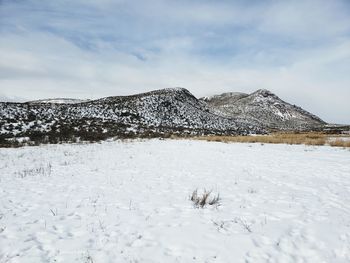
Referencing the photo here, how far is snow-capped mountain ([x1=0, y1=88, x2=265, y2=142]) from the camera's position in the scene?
34.6 m

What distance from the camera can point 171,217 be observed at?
7.09 metres

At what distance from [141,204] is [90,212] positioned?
1511 millimetres

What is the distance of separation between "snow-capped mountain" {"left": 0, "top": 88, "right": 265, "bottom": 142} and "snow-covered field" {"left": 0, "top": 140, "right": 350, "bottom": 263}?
933 inches

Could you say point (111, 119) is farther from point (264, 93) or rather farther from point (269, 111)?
point (264, 93)

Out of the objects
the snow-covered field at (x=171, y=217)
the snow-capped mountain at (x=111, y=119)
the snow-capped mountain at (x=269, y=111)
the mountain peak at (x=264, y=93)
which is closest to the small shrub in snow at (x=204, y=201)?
the snow-covered field at (x=171, y=217)

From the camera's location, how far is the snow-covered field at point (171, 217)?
522cm

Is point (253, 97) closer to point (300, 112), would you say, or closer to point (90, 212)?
point (300, 112)

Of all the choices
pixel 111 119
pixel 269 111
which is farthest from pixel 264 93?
pixel 111 119

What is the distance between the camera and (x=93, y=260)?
486cm

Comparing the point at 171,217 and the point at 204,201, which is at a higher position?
the point at 204,201

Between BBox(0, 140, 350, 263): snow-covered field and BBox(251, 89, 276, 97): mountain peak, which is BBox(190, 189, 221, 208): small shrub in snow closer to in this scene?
BBox(0, 140, 350, 263): snow-covered field

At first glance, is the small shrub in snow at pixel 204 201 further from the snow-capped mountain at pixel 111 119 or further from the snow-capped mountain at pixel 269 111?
the snow-capped mountain at pixel 269 111

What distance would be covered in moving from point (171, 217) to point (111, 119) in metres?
41.7

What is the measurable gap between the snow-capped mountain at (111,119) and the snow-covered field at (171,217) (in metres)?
23.7
